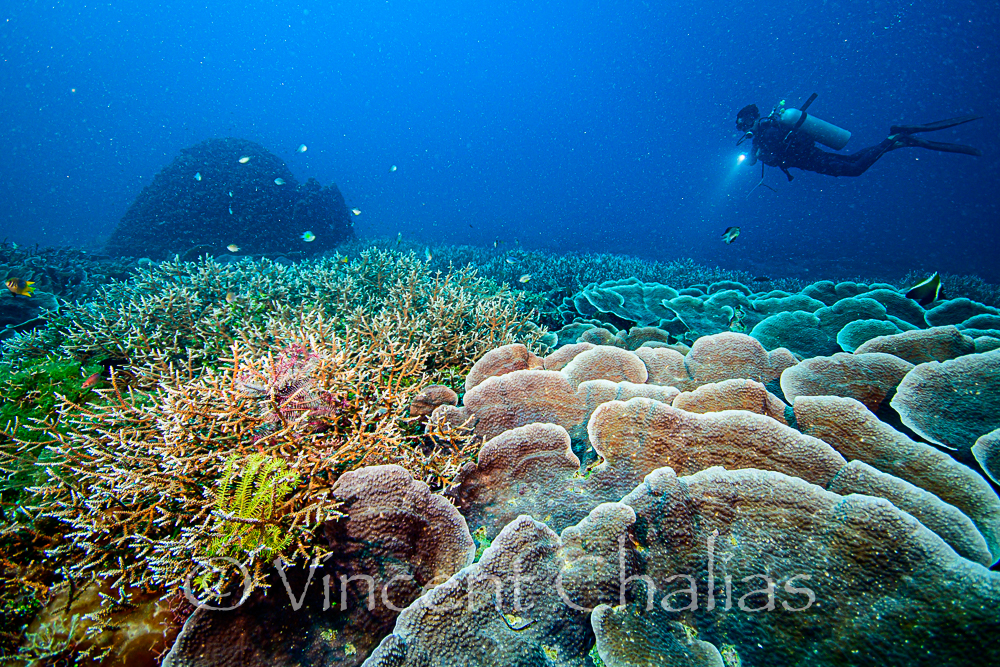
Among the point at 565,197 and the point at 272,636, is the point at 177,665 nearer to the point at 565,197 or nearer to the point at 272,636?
the point at 272,636

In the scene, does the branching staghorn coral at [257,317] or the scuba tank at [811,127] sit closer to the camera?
the branching staghorn coral at [257,317]

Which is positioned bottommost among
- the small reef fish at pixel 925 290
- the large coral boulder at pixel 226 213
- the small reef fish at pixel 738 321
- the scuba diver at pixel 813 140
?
the small reef fish at pixel 925 290

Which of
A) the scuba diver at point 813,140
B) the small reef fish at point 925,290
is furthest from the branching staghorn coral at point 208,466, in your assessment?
the scuba diver at point 813,140

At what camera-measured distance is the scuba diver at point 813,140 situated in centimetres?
1292

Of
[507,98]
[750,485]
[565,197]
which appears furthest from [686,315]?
[507,98]

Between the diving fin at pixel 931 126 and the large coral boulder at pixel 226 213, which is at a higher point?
the large coral boulder at pixel 226 213

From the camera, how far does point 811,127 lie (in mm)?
13305

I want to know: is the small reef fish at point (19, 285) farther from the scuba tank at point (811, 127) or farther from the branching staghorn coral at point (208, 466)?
the scuba tank at point (811, 127)

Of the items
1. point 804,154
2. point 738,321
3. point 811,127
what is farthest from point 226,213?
point 804,154

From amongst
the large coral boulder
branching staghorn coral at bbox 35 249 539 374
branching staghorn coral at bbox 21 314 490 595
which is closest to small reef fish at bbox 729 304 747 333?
branching staghorn coral at bbox 35 249 539 374

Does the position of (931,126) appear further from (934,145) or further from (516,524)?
(516,524)

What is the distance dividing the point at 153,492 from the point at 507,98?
158 metres

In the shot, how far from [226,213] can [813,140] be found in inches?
917

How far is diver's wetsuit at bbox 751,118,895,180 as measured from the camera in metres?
13.4
